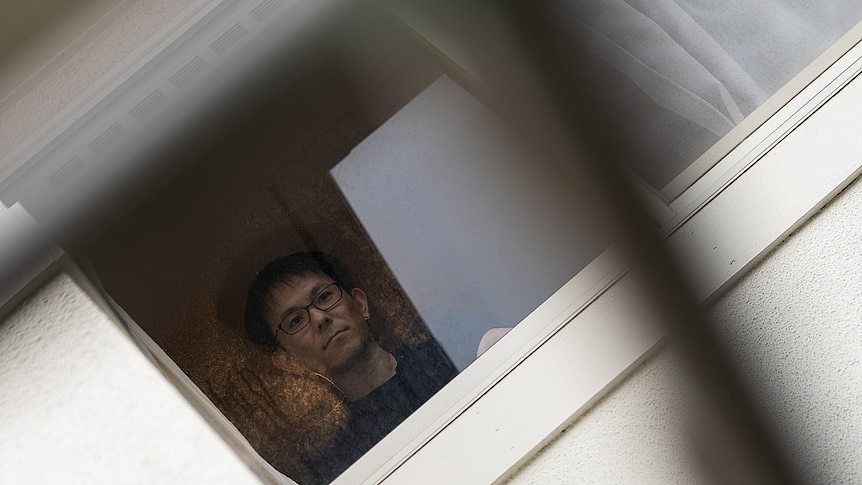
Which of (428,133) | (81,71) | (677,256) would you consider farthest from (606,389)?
(677,256)

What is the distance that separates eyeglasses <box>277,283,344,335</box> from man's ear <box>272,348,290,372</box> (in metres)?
0.05

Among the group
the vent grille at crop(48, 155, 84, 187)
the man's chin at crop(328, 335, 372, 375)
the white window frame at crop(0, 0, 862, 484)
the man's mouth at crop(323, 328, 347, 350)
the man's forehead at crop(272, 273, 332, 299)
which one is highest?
the man's forehead at crop(272, 273, 332, 299)

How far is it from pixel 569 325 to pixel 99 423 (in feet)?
2.13

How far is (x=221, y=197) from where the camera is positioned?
1.32 metres

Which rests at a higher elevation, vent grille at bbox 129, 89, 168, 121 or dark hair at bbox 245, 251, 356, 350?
dark hair at bbox 245, 251, 356, 350

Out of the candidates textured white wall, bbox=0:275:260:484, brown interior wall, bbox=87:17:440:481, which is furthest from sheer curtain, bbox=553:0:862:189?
textured white wall, bbox=0:275:260:484

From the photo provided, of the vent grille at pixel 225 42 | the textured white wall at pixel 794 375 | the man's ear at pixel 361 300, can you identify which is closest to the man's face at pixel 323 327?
the man's ear at pixel 361 300

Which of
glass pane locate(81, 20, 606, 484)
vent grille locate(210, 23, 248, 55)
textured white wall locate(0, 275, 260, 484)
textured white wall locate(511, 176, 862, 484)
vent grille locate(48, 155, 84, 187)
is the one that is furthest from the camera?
glass pane locate(81, 20, 606, 484)

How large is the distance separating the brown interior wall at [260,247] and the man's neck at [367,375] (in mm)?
27

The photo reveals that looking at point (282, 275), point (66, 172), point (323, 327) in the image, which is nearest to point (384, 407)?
point (323, 327)

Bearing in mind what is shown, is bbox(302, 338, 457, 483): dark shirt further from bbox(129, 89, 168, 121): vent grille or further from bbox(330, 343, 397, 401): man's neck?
bbox(129, 89, 168, 121): vent grille

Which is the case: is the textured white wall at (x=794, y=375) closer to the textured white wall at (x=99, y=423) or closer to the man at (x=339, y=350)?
the man at (x=339, y=350)

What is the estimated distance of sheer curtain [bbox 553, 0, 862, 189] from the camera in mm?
1241

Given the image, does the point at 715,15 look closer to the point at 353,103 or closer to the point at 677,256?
the point at 353,103
